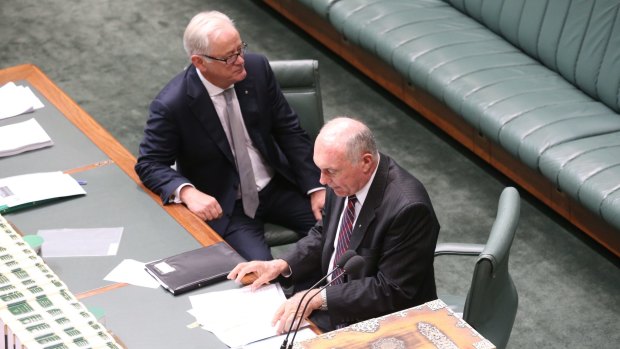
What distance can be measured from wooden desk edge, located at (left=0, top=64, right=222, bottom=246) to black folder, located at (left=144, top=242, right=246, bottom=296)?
0.37 feet

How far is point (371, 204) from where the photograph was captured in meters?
3.93

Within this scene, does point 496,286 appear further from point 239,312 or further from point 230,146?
point 230,146

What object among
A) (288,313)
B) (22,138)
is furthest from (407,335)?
(22,138)

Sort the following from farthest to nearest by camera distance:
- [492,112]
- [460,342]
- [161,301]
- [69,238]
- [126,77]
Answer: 1. [126,77]
2. [492,112]
3. [69,238]
4. [161,301]
5. [460,342]

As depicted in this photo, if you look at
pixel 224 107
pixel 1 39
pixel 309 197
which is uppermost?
pixel 224 107

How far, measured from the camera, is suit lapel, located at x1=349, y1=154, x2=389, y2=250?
3.92 m

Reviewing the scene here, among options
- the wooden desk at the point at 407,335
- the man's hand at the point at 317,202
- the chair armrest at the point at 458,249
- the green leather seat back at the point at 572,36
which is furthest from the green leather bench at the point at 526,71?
the wooden desk at the point at 407,335

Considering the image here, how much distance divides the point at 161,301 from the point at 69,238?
530 millimetres

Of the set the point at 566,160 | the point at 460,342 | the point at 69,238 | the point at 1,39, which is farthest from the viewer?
the point at 1,39

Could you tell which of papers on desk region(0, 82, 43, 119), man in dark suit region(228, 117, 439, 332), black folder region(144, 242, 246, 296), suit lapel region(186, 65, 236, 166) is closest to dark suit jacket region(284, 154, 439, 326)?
man in dark suit region(228, 117, 439, 332)

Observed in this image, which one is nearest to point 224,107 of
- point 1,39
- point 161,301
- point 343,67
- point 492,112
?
point 161,301

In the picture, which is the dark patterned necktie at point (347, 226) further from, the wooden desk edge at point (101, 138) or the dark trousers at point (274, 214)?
the dark trousers at point (274, 214)

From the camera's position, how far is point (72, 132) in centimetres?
489

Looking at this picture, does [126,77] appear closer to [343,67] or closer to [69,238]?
[343,67]
